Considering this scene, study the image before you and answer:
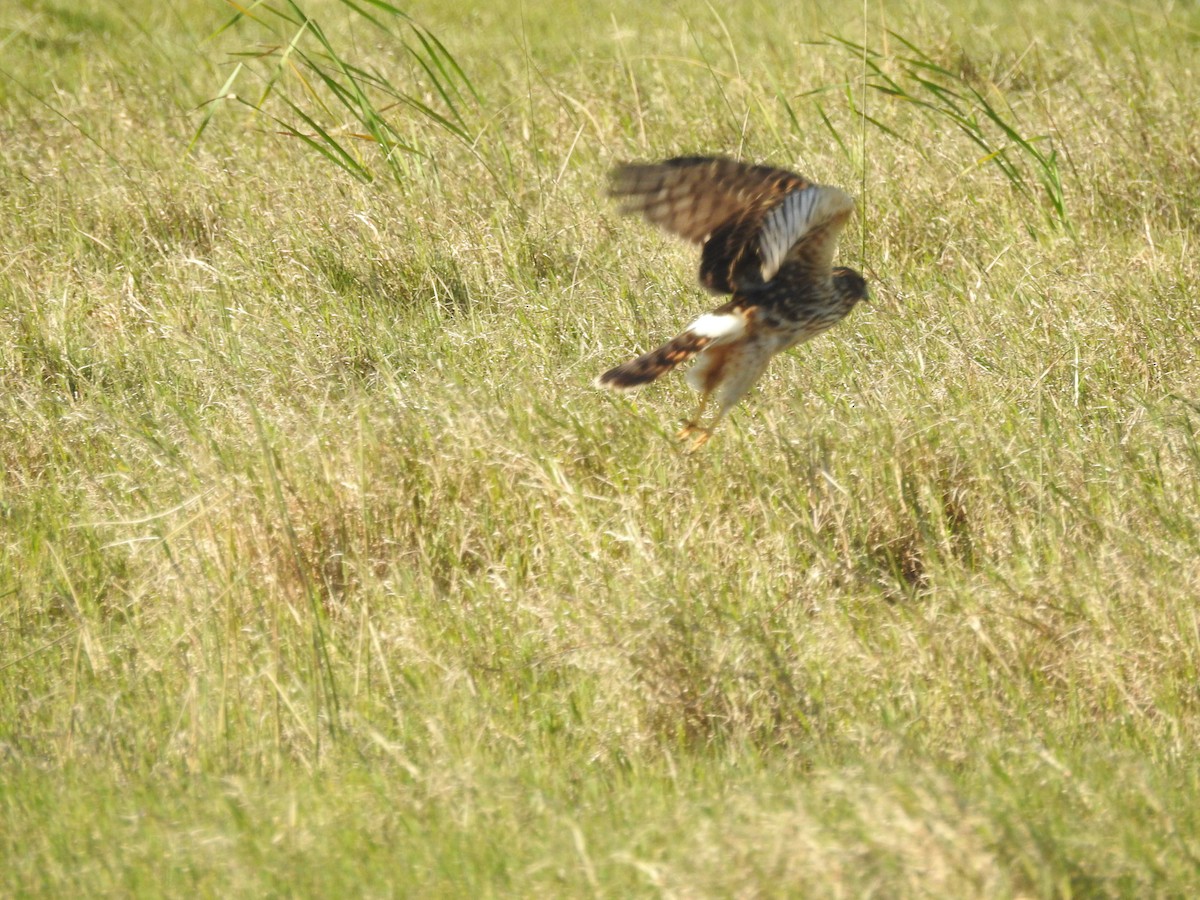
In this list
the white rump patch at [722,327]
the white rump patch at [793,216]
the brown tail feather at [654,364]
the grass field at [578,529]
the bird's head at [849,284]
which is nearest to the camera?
the grass field at [578,529]

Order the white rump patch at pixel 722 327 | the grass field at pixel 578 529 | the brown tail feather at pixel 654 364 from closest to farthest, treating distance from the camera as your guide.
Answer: the grass field at pixel 578 529, the brown tail feather at pixel 654 364, the white rump patch at pixel 722 327

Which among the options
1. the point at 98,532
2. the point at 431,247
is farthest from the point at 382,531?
the point at 431,247

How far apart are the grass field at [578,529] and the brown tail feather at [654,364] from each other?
0.26m

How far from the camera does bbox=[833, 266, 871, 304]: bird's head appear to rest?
4820mm

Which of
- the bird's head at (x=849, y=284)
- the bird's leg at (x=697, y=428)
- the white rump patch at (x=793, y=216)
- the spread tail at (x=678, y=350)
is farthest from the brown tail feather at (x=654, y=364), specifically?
the bird's head at (x=849, y=284)

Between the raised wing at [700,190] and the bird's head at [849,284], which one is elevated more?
the raised wing at [700,190]

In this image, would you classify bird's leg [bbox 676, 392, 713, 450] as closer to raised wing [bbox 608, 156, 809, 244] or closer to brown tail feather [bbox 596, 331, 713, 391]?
brown tail feather [bbox 596, 331, 713, 391]

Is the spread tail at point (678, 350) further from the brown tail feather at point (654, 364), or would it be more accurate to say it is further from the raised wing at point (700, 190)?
the raised wing at point (700, 190)

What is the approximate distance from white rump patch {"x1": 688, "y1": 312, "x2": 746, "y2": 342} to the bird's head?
0.38m

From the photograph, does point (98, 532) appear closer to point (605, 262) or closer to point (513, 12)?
point (605, 262)

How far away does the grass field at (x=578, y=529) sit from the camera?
9.95 feet

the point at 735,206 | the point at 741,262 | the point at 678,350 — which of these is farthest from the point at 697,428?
the point at 735,206

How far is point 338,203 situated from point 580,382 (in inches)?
67.6

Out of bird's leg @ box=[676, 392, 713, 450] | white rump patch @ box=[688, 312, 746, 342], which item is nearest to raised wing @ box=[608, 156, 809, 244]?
white rump patch @ box=[688, 312, 746, 342]
